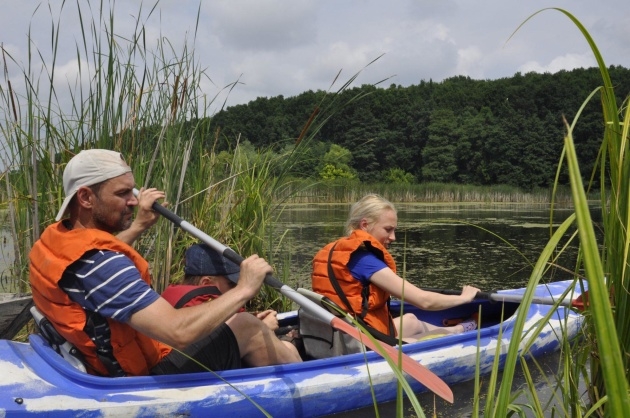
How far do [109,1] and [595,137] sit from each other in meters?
42.6

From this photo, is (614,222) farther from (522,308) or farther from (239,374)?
(239,374)

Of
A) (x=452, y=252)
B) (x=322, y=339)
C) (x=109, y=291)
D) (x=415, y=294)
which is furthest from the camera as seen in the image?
(x=452, y=252)

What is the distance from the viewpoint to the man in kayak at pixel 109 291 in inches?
88.5

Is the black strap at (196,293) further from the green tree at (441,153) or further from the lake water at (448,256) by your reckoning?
the green tree at (441,153)

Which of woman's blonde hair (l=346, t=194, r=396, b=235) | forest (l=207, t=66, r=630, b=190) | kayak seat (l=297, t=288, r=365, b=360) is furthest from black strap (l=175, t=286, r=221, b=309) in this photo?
forest (l=207, t=66, r=630, b=190)

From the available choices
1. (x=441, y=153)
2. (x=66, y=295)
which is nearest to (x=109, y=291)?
(x=66, y=295)

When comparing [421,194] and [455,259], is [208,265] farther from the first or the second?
[421,194]

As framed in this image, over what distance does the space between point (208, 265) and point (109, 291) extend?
0.81 metres

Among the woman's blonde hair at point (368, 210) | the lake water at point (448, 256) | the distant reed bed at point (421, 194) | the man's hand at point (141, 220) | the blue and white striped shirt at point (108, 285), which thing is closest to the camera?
the blue and white striped shirt at point (108, 285)

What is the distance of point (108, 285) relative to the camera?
2.25 meters

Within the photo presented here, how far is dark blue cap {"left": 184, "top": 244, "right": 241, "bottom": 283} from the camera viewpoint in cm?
303

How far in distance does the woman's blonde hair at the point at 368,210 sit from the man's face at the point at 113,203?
5.20 ft

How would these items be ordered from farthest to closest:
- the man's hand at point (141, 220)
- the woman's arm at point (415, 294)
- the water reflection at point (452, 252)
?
the water reflection at point (452, 252), the woman's arm at point (415, 294), the man's hand at point (141, 220)

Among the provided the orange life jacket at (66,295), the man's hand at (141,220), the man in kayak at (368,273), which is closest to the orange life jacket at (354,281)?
the man in kayak at (368,273)
